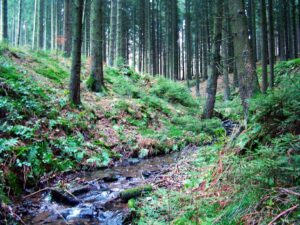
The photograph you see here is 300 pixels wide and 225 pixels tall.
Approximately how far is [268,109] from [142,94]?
33.9 feet

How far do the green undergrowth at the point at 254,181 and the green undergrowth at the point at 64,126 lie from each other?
241cm

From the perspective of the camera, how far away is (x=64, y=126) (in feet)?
24.2

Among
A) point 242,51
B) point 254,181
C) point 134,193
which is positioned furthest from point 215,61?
point 254,181

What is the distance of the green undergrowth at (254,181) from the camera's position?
8.17ft

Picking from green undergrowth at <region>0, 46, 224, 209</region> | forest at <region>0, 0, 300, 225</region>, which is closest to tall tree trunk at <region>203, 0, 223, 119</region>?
forest at <region>0, 0, 300, 225</region>

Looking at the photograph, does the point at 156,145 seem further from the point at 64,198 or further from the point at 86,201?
the point at 64,198

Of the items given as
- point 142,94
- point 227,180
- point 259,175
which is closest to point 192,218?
point 227,180

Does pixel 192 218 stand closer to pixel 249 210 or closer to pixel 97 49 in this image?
pixel 249 210

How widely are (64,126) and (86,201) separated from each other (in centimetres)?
314

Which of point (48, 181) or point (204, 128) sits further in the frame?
point (204, 128)

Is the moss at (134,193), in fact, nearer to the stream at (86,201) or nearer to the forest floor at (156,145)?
the stream at (86,201)

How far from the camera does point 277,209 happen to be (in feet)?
7.87

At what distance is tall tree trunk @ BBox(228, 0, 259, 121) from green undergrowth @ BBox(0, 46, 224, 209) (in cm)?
113

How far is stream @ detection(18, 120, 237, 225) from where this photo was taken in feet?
13.1
